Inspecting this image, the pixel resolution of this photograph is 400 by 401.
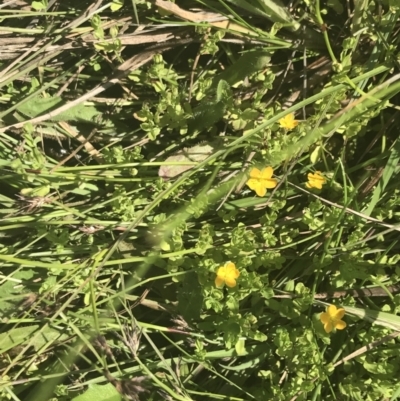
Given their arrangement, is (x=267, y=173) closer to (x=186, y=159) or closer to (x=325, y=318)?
(x=186, y=159)

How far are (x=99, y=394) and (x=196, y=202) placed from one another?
2.48ft

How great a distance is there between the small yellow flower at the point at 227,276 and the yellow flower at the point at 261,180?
0.82 ft

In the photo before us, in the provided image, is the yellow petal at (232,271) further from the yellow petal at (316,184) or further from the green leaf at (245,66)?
the green leaf at (245,66)

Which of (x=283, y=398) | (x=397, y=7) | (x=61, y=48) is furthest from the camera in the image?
(x=61, y=48)

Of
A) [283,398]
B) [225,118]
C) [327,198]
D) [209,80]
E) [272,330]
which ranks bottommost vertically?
[283,398]

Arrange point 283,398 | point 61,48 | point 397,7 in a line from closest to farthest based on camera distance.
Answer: point 397,7 < point 283,398 < point 61,48

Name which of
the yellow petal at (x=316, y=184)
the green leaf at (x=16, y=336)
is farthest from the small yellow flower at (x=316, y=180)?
the green leaf at (x=16, y=336)

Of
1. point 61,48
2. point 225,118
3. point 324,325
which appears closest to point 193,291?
point 324,325

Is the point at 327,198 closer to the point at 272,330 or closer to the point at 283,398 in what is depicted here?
the point at 272,330

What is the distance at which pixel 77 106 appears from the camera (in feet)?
6.23

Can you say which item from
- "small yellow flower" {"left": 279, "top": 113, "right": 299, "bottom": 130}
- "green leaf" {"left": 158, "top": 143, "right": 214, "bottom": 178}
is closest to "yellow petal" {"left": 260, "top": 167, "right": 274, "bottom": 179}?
"small yellow flower" {"left": 279, "top": 113, "right": 299, "bottom": 130}

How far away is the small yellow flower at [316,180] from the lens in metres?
1.66

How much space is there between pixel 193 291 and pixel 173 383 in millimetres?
306

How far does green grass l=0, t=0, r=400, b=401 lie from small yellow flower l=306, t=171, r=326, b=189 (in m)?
A: 0.05
